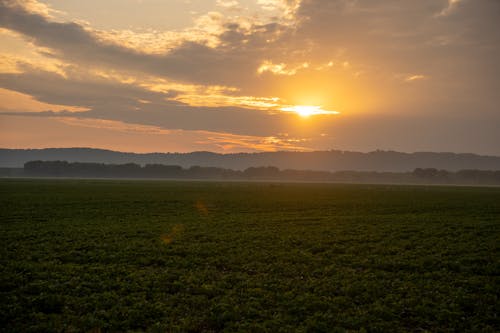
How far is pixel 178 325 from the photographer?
12867mm

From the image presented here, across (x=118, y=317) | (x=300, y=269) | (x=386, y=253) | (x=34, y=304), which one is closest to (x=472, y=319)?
(x=300, y=269)

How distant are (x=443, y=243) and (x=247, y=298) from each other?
19.3 m

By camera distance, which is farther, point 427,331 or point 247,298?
point 247,298

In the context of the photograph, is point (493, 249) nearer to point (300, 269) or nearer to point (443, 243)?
point (443, 243)

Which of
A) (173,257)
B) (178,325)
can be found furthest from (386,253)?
(178,325)

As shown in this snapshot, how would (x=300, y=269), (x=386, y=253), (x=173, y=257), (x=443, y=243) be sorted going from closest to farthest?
(x=300, y=269) → (x=173, y=257) → (x=386, y=253) → (x=443, y=243)

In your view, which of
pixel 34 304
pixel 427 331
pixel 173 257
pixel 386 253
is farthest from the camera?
pixel 386 253

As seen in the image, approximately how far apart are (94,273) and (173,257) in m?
5.17

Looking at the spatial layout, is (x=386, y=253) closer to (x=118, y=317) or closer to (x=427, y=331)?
(x=427, y=331)

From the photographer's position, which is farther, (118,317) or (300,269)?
(300,269)

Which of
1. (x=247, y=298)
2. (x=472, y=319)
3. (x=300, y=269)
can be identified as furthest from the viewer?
(x=300, y=269)

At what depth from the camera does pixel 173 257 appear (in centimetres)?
2266

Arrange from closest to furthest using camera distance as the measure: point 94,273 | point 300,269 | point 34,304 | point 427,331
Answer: point 427,331, point 34,304, point 94,273, point 300,269

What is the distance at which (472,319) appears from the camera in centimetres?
1352
